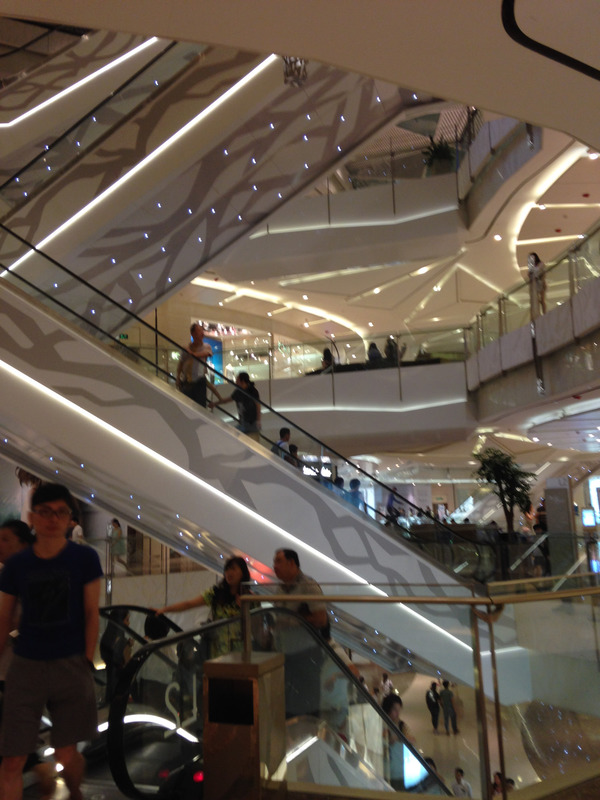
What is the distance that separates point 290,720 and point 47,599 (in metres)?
1.39

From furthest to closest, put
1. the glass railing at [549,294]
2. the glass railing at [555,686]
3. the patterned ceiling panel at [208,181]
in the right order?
the patterned ceiling panel at [208,181]
the glass railing at [549,294]
the glass railing at [555,686]

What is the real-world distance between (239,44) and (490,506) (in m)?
21.6

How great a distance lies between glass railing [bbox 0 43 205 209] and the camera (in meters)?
8.95

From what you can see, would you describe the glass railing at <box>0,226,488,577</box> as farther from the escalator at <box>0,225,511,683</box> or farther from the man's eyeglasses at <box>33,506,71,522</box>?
the man's eyeglasses at <box>33,506,71,522</box>

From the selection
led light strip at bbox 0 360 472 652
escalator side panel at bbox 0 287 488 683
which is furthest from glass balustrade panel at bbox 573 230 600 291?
led light strip at bbox 0 360 472 652

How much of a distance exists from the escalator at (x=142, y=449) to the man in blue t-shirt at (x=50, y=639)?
4063 mm

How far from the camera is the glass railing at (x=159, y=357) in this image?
742 centimetres

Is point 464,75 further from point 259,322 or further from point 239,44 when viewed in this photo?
point 259,322

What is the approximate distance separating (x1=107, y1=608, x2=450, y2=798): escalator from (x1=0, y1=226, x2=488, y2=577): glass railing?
14.3 feet

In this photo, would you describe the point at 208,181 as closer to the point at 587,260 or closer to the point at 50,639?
the point at 587,260

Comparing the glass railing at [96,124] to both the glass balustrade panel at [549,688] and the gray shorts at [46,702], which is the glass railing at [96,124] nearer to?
the gray shorts at [46,702]

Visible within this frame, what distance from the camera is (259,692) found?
130 inches

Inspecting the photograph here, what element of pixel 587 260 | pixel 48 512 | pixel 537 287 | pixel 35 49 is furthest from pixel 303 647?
pixel 35 49

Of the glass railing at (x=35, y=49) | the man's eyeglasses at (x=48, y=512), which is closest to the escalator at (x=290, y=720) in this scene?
the man's eyeglasses at (x=48, y=512)
